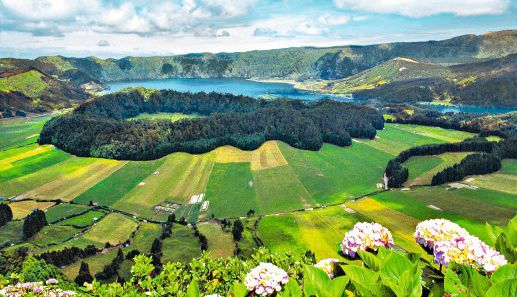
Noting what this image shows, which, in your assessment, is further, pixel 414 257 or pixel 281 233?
pixel 281 233

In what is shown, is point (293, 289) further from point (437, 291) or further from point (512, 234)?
point (512, 234)

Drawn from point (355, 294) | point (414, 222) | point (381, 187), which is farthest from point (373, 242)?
point (381, 187)

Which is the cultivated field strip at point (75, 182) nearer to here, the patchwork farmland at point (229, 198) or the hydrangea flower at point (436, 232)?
the patchwork farmland at point (229, 198)

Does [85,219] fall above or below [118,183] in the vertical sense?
above

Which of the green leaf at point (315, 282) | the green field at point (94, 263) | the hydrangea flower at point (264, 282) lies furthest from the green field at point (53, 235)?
the green leaf at point (315, 282)

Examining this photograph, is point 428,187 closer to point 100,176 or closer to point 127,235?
point 127,235

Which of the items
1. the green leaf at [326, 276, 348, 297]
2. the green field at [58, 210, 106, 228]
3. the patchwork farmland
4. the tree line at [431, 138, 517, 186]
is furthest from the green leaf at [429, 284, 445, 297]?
the tree line at [431, 138, 517, 186]

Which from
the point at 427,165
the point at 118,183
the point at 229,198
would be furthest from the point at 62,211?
the point at 427,165
